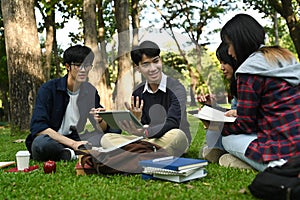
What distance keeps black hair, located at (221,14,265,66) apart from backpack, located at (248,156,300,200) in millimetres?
847

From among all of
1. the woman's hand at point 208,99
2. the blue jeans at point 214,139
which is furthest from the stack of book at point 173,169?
the woman's hand at point 208,99

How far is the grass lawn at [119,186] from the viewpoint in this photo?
2303 millimetres

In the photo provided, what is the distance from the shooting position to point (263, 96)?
8.68 feet

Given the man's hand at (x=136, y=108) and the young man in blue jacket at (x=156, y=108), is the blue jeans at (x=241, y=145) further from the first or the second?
the man's hand at (x=136, y=108)

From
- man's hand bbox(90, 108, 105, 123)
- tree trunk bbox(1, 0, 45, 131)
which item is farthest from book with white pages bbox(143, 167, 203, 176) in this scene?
tree trunk bbox(1, 0, 45, 131)

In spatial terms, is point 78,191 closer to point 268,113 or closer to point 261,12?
point 268,113

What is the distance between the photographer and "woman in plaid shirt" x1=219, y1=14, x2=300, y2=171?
253 centimetres

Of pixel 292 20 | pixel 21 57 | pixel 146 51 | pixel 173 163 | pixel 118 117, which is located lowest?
pixel 173 163

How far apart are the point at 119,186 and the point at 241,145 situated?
856 mm

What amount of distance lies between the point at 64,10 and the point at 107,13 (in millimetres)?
2732

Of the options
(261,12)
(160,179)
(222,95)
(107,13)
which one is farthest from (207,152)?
(107,13)

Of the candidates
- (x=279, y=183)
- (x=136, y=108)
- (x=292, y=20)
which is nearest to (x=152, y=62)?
(x=136, y=108)

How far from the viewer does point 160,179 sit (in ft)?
8.88

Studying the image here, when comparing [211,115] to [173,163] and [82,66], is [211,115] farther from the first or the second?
[82,66]
